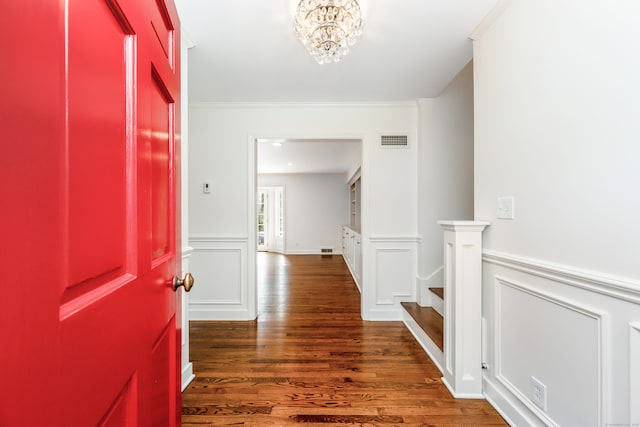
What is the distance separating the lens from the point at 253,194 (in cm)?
297

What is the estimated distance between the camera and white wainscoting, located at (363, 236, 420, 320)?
2941 millimetres

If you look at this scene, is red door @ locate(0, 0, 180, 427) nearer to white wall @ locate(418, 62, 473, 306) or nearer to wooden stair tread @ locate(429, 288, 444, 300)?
wooden stair tread @ locate(429, 288, 444, 300)

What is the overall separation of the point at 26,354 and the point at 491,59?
224cm

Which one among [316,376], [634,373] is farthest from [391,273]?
[634,373]

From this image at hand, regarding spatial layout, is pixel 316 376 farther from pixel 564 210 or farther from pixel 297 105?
pixel 297 105

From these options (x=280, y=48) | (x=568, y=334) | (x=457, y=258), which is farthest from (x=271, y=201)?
(x=568, y=334)

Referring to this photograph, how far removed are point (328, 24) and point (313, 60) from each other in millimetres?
655

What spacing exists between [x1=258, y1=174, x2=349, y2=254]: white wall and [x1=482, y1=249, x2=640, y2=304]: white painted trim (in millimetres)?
6563

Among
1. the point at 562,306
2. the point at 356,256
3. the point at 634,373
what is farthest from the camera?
the point at 356,256

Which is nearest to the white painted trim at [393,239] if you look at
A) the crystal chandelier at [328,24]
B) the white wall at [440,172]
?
the white wall at [440,172]

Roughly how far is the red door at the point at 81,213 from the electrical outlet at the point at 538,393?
5.35ft

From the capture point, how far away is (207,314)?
2.93 m

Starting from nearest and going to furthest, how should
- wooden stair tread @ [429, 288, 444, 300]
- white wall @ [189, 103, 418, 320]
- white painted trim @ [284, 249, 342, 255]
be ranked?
wooden stair tread @ [429, 288, 444, 300], white wall @ [189, 103, 418, 320], white painted trim @ [284, 249, 342, 255]

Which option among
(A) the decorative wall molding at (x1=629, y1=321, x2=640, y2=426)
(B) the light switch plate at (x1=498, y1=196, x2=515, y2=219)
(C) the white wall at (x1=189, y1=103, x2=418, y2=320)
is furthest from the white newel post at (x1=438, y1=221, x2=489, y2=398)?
(C) the white wall at (x1=189, y1=103, x2=418, y2=320)
